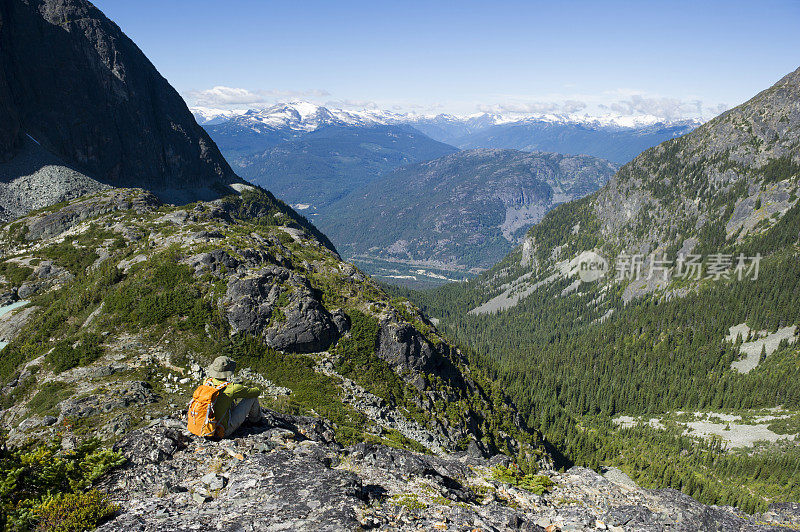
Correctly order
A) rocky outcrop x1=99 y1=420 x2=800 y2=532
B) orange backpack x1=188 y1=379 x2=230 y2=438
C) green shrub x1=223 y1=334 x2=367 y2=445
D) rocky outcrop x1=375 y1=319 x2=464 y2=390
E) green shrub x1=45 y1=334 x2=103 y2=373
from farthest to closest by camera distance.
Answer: rocky outcrop x1=375 y1=319 x2=464 y2=390 < green shrub x1=223 y1=334 x2=367 y2=445 < green shrub x1=45 y1=334 x2=103 y2=373 < orange backpack x1=188 y1=379 x2=230 y2=438 < rocky outcrop x1=99 y1=420 x2=800 y2=532

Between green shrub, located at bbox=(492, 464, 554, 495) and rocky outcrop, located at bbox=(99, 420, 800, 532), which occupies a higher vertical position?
rocky outcrop, located at bbox=(99, 420, 800, 532)

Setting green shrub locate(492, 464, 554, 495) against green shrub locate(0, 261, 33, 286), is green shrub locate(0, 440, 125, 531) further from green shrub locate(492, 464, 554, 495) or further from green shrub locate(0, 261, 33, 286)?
green shrub locate(0, 261, 33, 286)

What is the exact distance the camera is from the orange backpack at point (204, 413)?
19.5 metres

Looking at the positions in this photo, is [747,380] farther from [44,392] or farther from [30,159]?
[30,159]

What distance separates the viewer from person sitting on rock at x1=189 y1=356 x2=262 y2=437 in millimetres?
19489

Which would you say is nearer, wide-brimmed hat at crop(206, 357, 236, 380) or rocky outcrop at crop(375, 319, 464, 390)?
wide-brimmed hat at crop(206, 357, 236, 380)

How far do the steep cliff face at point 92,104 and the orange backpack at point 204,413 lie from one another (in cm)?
Result: 14950

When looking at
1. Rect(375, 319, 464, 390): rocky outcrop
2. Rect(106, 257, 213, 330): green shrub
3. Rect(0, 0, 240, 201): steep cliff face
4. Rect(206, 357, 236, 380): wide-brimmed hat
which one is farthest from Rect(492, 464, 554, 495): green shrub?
Rect(0, 0, 240, 201): steep cliff face

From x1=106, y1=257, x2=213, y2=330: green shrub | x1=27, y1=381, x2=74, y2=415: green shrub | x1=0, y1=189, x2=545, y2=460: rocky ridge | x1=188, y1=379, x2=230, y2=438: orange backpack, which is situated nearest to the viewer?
x1=188, y1=379, x2=230, y2=438: orange backpack

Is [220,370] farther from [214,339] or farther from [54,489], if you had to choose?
[214,339]

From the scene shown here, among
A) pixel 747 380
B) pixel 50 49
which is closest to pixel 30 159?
pixel 50 49

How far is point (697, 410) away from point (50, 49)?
25915 centimetres

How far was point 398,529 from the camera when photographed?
16.2 metres

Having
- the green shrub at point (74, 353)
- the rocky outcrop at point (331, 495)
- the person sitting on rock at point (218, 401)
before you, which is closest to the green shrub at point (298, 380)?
the green shrub at point (74, 353)
